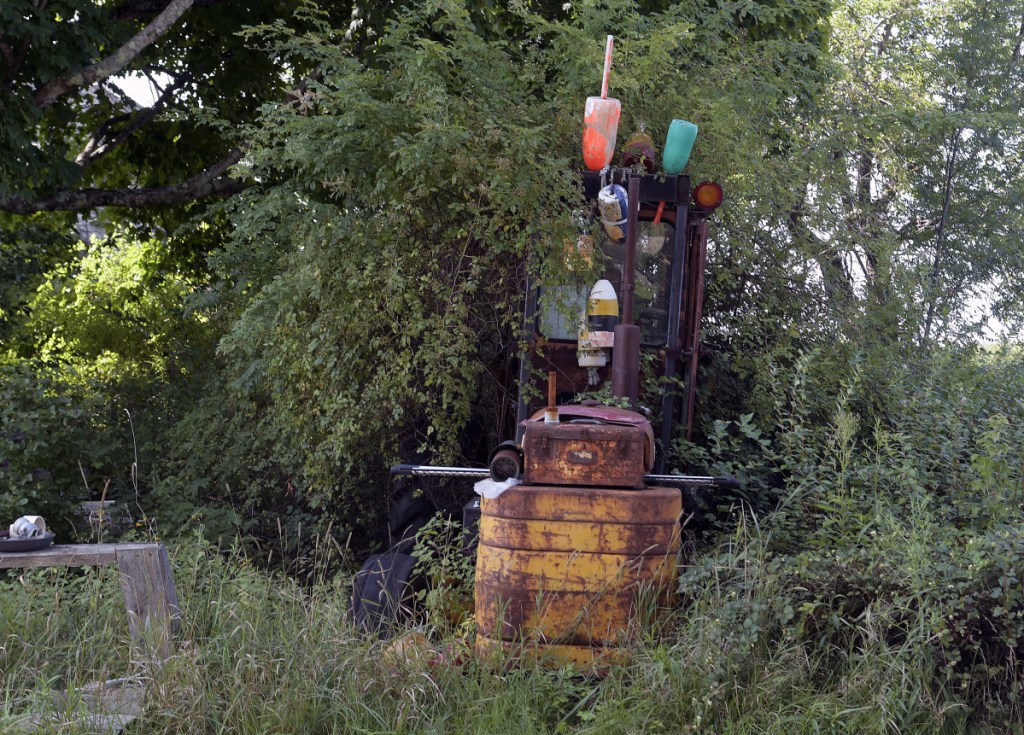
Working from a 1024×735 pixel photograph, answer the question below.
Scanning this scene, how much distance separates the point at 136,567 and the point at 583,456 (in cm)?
196

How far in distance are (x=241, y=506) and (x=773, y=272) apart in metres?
4.10

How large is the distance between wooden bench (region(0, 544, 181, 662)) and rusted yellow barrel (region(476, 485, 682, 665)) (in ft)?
4.49

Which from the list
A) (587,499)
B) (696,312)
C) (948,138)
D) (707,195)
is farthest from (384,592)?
(948,138)

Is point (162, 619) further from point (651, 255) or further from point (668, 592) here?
point (651, 255)

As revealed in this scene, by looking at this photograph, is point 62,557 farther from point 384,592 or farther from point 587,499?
point 587,499

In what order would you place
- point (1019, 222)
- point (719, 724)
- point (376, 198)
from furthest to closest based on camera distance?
point (1019, 222) < point (376, 198) < point (719, 724)

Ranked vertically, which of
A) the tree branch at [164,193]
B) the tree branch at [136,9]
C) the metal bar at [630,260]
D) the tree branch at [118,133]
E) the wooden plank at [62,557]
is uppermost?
the tree branch at [136,9]

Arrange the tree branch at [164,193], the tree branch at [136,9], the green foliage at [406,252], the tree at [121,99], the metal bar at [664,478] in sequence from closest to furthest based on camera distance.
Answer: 1. the metal bar at [664,478]
2. the green foliage at [406,252]
3. the tree at [121,99]
4. the tree branch at [136,9]
5. the tree branch at [164,193]

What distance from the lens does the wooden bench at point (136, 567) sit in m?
4.56

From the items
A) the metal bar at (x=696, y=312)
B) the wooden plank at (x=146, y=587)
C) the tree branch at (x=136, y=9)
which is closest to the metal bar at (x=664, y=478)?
the wooden plank at (x=146, y=587)

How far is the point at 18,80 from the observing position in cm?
892

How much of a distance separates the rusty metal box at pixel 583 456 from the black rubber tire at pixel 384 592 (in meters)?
0.97

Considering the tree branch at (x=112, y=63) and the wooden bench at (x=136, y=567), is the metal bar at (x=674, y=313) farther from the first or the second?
the tree branch at (x=112, y=63)

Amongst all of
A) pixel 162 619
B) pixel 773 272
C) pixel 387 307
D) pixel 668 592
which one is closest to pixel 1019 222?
pixel 773 272
